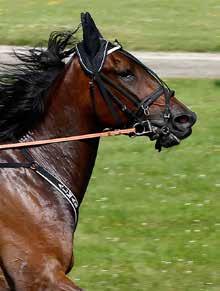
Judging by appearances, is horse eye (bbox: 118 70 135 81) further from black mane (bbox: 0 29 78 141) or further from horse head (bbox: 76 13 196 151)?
black mane (bbox: 0 29 78 141)

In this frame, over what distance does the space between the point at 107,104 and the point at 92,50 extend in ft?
1.10

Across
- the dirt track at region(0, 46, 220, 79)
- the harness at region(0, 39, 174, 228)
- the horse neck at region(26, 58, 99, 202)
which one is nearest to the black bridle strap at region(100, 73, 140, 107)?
the harness at region(0, 39, 174, 228)

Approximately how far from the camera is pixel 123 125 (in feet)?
20.4

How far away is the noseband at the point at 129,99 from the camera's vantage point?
606 cm

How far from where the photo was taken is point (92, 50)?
19.9 feet

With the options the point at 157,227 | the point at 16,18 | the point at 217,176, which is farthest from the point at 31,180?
the point at 16,18

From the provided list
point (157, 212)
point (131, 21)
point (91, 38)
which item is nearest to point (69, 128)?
point (91, 38)

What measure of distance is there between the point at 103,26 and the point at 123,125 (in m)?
15.0

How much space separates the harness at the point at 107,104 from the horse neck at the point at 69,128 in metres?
0.06

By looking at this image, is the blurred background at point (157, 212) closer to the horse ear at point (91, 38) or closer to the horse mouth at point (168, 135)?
the horse ear at point (91, 38)

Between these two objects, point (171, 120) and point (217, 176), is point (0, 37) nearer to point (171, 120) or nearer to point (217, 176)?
point (217, 176)

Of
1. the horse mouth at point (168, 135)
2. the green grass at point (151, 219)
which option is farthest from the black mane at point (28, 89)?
the green grass at point (151, 219)

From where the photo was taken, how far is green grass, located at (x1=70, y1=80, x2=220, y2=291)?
8188mm

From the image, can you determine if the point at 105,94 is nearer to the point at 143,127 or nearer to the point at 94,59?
the point at 94,59
